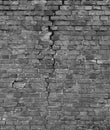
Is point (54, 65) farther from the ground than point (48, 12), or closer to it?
closer to it

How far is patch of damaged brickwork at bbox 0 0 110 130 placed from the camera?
338cm

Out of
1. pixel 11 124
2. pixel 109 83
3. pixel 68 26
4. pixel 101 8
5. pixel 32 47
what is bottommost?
pixel 11 124

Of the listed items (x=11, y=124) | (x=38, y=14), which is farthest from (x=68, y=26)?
(x=11, y=124)

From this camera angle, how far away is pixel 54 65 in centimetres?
344

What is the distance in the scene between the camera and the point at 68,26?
11.4ft

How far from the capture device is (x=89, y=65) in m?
3.44

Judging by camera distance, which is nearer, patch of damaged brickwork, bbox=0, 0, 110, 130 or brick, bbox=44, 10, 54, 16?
patch of damaged brickwork, bbox=0, 0, 110, 130

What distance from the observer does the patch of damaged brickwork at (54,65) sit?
11.1ft

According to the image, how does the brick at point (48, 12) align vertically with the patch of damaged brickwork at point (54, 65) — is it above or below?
above

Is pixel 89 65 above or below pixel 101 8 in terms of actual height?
below

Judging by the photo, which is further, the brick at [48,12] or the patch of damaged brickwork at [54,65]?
the brick at [48,12]

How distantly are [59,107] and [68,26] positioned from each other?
1.34 m

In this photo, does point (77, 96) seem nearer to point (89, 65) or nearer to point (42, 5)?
point (89, 65)

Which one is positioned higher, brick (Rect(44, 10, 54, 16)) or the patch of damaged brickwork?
brick (Rect(44, 10, 54, 16))
